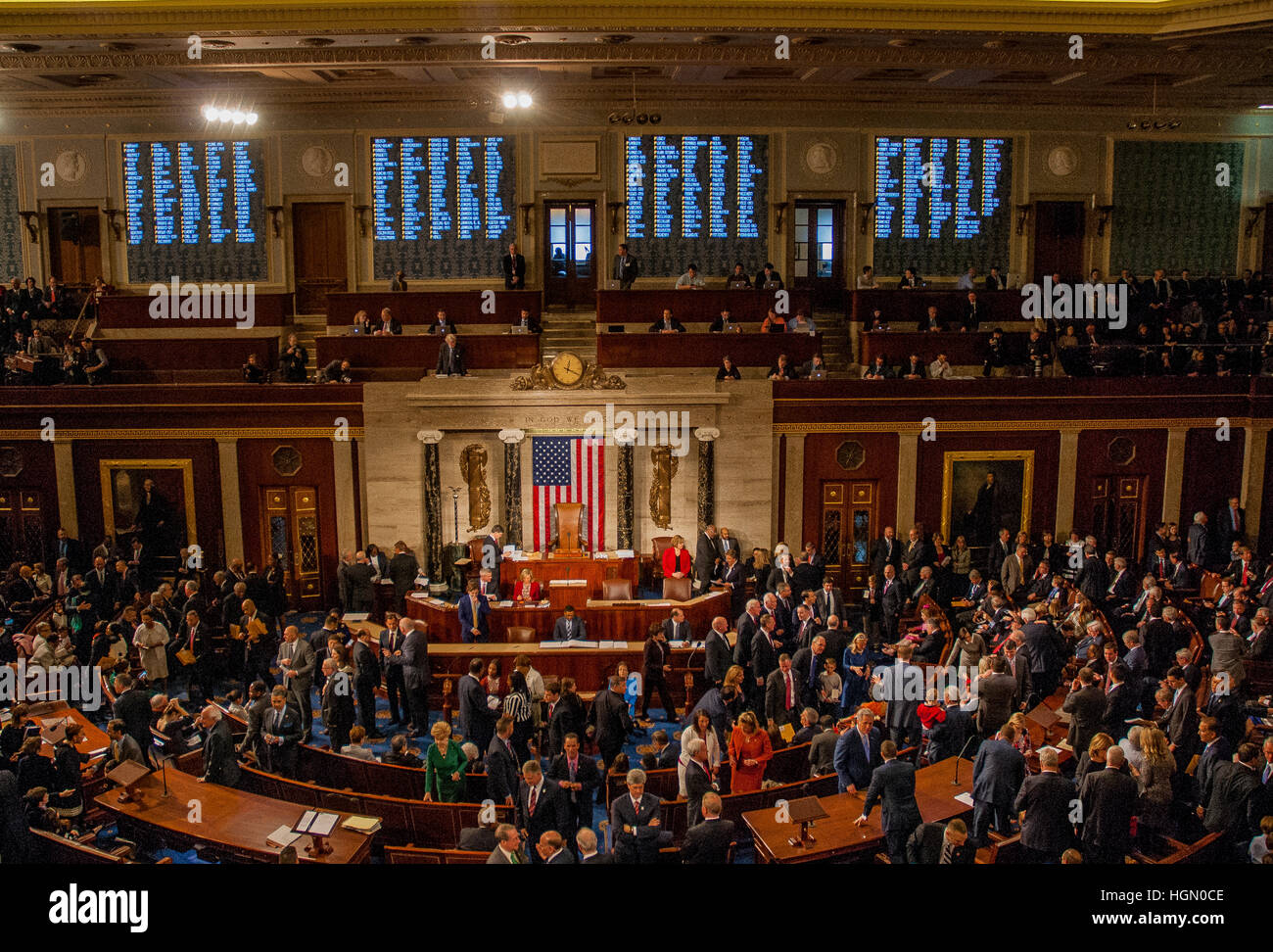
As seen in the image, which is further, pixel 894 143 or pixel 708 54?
pixel 894 143

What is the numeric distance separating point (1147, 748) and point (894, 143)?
14891 mm

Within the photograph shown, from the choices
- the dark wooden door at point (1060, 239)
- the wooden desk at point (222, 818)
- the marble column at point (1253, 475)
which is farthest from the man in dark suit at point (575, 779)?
the dark wooden door at point (1060, 239)

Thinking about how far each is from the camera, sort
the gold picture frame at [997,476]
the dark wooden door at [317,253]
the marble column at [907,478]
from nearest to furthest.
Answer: the marble column at [907,478]
the gold picture frame at [997,476]
the dark wooden door at [317,253]

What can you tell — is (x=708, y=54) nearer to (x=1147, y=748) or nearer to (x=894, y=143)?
(x=894, y=143)

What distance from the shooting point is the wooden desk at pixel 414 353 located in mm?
17078

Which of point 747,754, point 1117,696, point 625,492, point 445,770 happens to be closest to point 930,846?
point 747,754

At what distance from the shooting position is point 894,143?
66.2 feet

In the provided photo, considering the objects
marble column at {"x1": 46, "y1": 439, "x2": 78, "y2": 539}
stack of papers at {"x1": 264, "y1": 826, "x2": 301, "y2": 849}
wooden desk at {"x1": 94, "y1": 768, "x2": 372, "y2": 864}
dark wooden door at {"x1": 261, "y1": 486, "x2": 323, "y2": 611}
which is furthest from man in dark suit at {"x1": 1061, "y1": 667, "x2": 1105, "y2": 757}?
marble column at {"x1": 46, "y1": 439, "x2": 78, "y2": 539}

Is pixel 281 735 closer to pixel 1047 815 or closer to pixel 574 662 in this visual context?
pixel 574 662

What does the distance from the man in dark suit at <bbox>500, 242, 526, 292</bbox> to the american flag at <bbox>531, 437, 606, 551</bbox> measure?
4.16 meters

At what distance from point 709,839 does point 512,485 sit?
9.51m

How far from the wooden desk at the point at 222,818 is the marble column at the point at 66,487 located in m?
9.02

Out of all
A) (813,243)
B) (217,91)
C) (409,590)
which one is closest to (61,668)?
A: (409,590)

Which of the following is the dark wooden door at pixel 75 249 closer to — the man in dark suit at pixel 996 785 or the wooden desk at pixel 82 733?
the wooden desk at pixel 82 733
